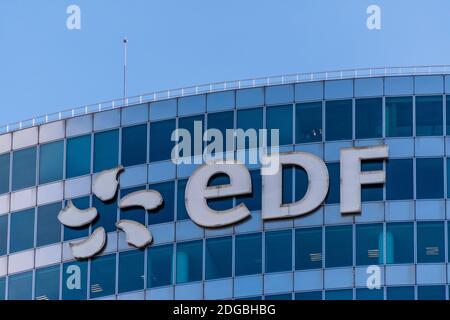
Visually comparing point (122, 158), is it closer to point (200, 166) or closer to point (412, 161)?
point (200, 166)

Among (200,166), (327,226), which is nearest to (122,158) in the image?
(200,166)

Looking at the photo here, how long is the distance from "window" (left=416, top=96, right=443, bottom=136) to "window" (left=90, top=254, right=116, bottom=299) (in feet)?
52.9

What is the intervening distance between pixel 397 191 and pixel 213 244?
29.9 ft

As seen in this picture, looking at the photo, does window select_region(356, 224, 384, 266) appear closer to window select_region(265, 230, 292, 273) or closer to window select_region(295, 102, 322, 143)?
window select_region(265, 230, 292, 273)

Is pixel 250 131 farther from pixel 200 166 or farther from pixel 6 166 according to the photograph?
pixel 6 166

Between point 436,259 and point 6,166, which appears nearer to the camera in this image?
point 436,259

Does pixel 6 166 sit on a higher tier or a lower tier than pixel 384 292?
higher

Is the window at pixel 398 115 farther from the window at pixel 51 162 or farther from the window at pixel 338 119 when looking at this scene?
the window at pixel 51 162

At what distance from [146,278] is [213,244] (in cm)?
370

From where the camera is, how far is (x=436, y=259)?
3420 inches

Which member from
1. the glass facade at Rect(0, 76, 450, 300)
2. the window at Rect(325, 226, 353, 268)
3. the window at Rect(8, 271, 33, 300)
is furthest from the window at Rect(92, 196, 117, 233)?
the window at Rect(325, 226, 353, 268)

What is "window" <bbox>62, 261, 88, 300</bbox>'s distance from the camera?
89625mm

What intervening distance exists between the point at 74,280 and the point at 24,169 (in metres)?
6.95

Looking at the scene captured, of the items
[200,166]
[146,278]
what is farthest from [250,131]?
[146,278]
